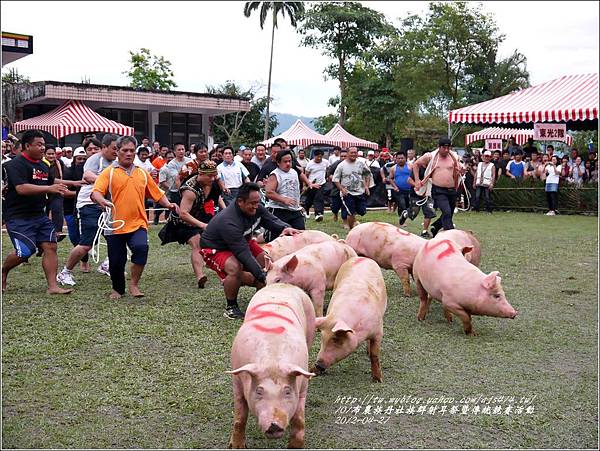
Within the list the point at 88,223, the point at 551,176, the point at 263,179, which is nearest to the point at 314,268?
the point at 88,223

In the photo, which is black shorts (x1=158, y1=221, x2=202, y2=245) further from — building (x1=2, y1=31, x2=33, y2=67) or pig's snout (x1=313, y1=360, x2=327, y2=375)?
building (x1=2, y1=31, x2=33, y2=67)

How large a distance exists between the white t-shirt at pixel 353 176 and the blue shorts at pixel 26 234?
623 centimetres

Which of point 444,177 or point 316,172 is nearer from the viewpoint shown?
point 444,177

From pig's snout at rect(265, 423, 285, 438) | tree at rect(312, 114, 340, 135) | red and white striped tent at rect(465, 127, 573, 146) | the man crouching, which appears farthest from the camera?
tree at rect(312, 114, 340, 135)

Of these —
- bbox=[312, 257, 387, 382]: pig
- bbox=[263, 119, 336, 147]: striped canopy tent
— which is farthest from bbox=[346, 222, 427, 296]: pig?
bbox=[263, 119, 336, 147]: striped canopy tent

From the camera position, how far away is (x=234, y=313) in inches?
255

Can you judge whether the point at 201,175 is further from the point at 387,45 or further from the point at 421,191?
the point at 387,45

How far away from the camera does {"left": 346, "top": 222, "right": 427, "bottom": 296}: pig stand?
23.8 feet

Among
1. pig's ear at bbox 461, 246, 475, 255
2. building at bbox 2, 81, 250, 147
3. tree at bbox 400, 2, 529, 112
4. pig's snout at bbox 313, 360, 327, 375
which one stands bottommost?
pig's snout at bbox 313, 360, 327, 375

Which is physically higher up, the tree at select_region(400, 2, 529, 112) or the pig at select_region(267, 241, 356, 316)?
the tree at select_region(400, 2, 529, 112)

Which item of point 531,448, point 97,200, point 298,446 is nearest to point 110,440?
point 298,446

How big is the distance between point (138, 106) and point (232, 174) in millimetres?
15557

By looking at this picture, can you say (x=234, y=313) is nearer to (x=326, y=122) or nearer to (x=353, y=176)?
(x=353, y=176)

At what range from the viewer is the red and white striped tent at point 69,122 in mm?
22016
